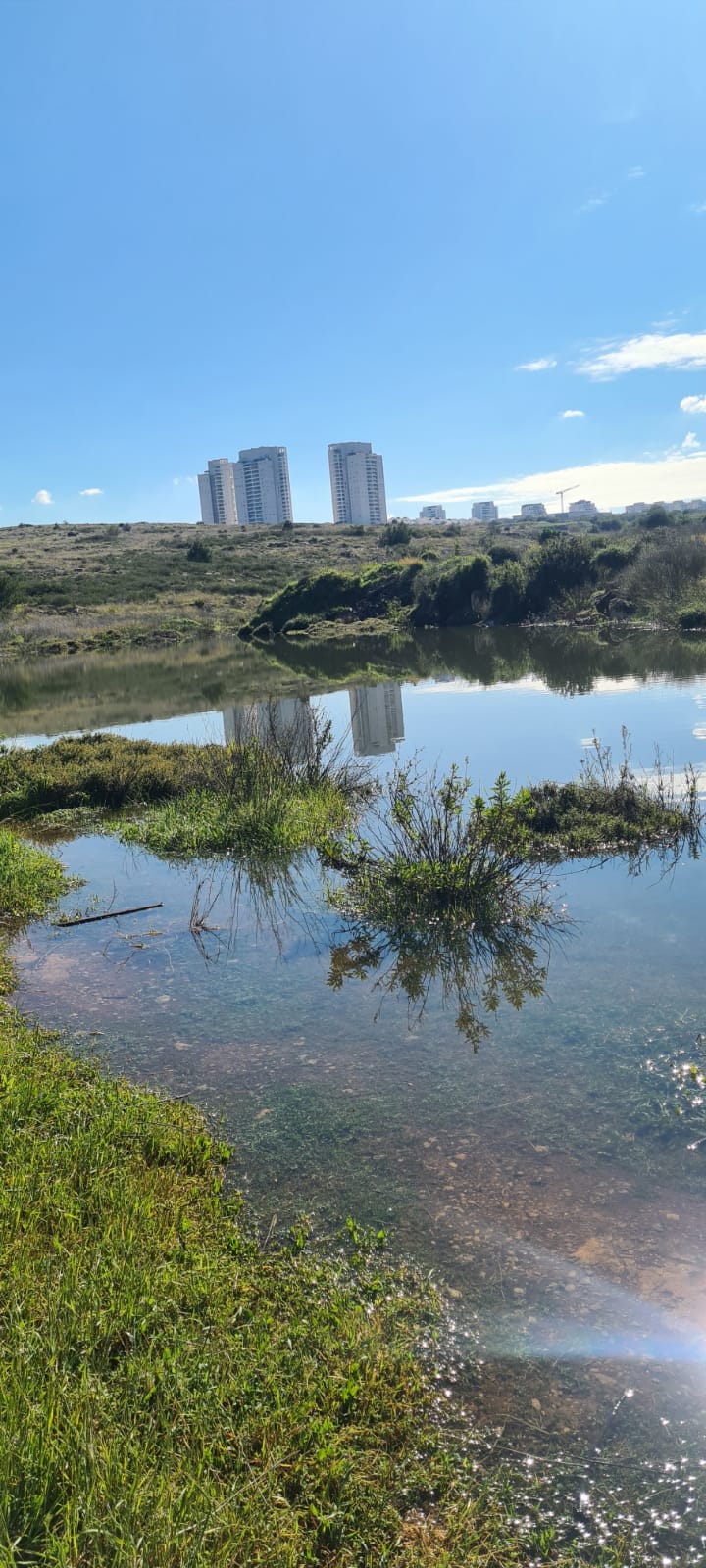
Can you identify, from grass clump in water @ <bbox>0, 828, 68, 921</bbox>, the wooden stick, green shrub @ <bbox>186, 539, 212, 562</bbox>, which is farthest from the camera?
green shrub @ <bbox>186, 539, 212, 562</bbox>

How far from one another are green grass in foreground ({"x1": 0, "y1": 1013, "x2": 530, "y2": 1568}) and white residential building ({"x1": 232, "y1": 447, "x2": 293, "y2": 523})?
157471mm

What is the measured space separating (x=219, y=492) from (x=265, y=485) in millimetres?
8973

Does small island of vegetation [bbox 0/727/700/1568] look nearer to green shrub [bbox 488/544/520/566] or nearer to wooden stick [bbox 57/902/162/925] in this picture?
wooden stick [bbox 57/902/162/925]

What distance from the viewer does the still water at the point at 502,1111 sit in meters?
3.29

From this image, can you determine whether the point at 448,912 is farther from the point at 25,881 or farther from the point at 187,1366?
the point at 187,1366

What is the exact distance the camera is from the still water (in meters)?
3.29

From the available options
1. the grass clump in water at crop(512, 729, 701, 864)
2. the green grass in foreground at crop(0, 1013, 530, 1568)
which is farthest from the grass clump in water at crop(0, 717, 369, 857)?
the green grass in foreground at crop(0, 1013, 530, 1568)

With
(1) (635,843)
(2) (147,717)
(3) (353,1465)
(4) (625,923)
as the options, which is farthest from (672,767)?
(2) (147,717)

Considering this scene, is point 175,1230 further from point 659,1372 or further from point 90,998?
point 90,998

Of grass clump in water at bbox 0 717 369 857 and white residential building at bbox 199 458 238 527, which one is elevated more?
white residential building at bbox 199 458 238 527

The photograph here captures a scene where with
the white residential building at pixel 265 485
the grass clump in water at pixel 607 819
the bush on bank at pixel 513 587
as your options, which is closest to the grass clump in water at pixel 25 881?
the grass clump in water at pixel 607 819

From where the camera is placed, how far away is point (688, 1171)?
4523 mm

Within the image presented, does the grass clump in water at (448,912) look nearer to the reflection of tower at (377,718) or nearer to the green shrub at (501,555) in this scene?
the reflection of tower at (377,718)

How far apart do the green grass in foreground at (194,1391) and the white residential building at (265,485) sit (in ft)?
517
